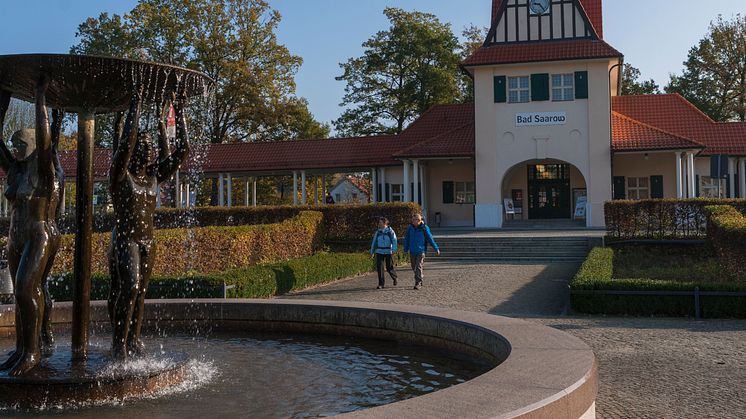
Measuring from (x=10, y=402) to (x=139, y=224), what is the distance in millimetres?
1758

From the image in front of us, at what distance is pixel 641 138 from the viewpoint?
100ft

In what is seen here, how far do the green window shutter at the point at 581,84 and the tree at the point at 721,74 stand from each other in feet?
77.9

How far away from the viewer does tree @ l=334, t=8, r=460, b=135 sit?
147ft

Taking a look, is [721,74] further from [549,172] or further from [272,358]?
[272,358]

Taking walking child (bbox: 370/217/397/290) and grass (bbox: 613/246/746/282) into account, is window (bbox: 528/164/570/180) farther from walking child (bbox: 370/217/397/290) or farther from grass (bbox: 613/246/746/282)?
walking child (bbox: 370/217/397/290)

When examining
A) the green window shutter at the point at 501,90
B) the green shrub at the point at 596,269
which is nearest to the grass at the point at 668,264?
the green shrub at the point at 596,269

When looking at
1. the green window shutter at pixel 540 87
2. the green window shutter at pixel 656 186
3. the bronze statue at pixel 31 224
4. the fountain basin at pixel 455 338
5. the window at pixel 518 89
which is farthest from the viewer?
the green window shutter at pixel 656 186

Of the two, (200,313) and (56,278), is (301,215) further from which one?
(200,313)

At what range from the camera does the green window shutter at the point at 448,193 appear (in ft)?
116

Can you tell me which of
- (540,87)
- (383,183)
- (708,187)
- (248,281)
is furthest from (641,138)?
(248,281)

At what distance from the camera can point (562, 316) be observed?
1188 cm

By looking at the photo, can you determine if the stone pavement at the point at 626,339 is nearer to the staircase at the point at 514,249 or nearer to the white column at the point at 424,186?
the staircase at the point at 514,249

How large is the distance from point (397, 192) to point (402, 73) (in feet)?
41.7

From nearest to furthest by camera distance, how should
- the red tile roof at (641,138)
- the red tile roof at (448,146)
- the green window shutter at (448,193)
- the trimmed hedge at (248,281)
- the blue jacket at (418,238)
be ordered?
the trimmed hedge at (248,281)
the blue jacket at (418,238)
the red tile roof at (641,138)
the red tile roof at (448,146)
the green window shutter at (448,193)
